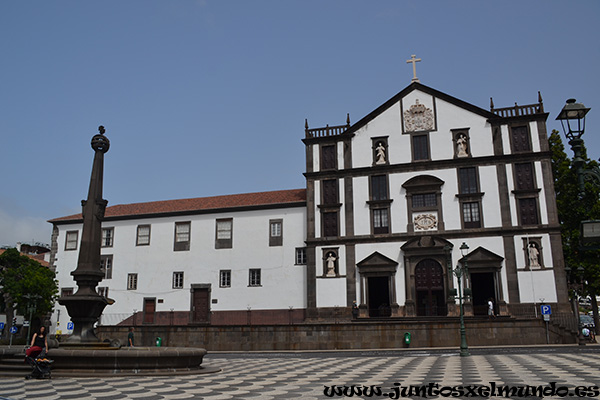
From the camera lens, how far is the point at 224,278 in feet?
133

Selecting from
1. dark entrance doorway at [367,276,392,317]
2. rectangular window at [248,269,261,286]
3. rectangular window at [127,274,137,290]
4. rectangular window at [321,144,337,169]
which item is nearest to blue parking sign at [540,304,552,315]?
dark entrance doorway at [367,276,392,317]

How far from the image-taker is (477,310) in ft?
112

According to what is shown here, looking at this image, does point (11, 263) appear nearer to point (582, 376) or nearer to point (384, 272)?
point (384, 272)

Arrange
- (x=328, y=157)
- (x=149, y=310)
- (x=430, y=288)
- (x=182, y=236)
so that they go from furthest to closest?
(x=182, y=236) < (x=149, y=310) < (x=328, y=157) < (x=430, y=288)

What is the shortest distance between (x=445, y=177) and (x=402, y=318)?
1038 cm

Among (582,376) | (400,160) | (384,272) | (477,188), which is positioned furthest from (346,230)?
(582,376)

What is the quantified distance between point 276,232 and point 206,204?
743cm

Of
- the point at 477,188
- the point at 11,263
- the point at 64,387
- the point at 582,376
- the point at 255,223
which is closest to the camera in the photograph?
A: the point at 64,387

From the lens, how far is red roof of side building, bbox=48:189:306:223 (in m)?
41.7

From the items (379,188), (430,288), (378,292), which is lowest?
(378,292)

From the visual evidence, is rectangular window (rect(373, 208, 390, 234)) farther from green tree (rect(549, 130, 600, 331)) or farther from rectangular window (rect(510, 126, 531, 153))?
green tree (rect(549, 130, 600, 331))

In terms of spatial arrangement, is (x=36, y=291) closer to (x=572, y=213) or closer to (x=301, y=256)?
(x=301, y=256)

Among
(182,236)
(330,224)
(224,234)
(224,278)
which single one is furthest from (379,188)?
(182,236)

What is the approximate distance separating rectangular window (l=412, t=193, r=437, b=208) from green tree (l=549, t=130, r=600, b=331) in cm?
988
